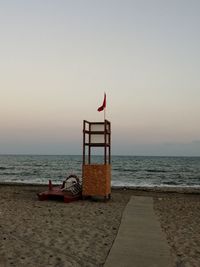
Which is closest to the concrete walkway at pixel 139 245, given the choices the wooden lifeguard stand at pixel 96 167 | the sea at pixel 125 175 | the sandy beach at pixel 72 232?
the sandy beach at pixel 72 232

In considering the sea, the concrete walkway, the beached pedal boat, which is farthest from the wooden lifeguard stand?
the sea

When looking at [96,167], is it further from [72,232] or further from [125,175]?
[125,175]

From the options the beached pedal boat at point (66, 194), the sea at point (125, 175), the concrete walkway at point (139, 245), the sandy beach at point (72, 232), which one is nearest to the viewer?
the concrete walkway at point (139, 245)

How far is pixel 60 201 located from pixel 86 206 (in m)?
1.83

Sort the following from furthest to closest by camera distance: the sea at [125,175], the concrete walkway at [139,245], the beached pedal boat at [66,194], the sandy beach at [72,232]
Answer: the sea at [125,175] → the beached pedal boat at [66,194] → the sandy beach at [72,232] → the concrete walkway at [139,245]

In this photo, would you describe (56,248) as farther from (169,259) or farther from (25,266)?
(169,259)

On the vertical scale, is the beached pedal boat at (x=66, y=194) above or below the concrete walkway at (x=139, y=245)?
above

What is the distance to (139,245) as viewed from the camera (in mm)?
8672

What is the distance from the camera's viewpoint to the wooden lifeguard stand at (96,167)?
1689 cm

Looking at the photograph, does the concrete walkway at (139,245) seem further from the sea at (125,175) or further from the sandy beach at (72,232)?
the sea at (125,175)

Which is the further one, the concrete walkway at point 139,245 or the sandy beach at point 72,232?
the sandy beach at point 72,232

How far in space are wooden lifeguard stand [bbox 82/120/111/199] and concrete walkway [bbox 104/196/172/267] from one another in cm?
395

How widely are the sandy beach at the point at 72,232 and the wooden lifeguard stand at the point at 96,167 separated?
1.04 metres

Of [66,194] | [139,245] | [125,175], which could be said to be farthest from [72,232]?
[125,175]
